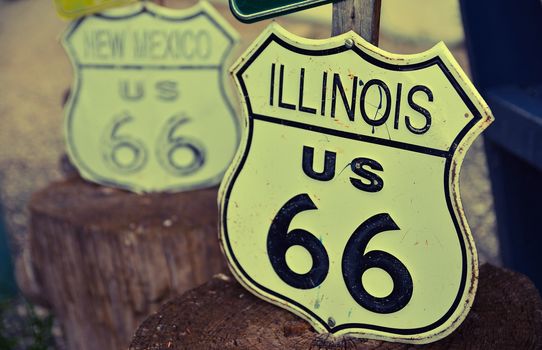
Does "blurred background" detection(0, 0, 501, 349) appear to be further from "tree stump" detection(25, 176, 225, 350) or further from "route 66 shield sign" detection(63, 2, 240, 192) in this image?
"route 66 shield sign" detection(63, 2, 240, 192)

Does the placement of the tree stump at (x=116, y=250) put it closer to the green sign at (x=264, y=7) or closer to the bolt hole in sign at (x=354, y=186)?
the bolt hole in sign at (x=354, y=186)

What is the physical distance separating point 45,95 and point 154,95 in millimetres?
3035

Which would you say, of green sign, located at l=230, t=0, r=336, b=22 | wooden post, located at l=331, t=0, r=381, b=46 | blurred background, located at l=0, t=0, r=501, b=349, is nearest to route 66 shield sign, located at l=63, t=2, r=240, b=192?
green sign, located at l=230, t=0, r=336, b=22

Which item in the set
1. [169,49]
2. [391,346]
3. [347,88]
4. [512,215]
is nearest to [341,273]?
[391,346]

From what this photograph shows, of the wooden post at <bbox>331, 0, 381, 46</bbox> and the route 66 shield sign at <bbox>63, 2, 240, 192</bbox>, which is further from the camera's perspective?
the route 66 shield sign at <bbox>63, 2, 240, 192</bbox>

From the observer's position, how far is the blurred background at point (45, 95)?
313cm

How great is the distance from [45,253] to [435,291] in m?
1.14

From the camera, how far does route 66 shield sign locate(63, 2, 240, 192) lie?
1.83 m

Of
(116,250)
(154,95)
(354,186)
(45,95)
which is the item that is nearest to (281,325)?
(354,186)

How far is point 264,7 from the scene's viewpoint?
3.87 ft

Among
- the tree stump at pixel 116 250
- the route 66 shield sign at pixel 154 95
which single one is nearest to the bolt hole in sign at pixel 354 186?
the tree stump at pixel 116 250

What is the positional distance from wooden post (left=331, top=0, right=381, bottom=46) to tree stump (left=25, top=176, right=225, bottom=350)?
74cm

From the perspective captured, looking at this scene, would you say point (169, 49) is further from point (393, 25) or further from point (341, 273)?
point (393, 25)

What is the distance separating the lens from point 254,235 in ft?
4.12
